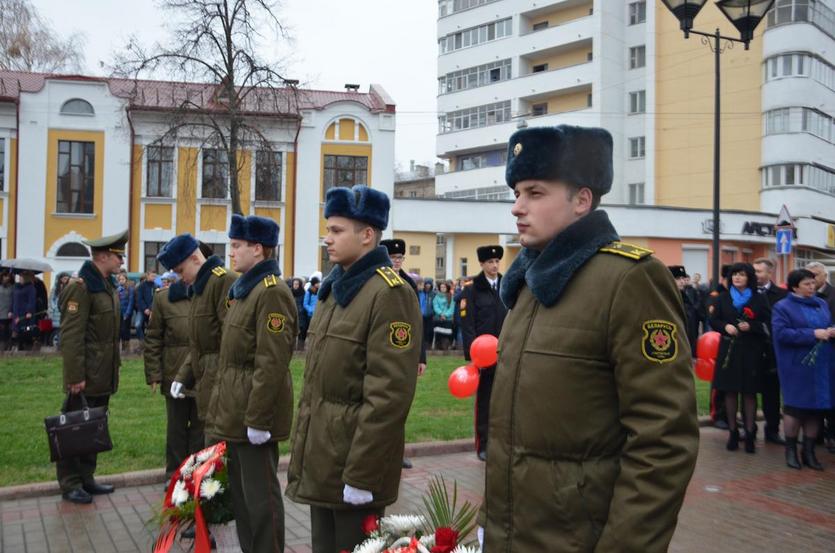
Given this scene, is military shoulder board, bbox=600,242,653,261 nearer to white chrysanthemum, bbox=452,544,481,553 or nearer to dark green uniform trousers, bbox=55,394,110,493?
white chrysanthemum, bbox=452,544,481,553

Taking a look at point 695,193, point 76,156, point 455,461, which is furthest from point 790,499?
point 695,193

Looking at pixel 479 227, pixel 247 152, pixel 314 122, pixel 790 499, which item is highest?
pixel 314 122

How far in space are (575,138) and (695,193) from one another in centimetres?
4690

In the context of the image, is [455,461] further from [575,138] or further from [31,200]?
[31,200]

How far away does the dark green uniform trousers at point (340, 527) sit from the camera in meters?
3.79

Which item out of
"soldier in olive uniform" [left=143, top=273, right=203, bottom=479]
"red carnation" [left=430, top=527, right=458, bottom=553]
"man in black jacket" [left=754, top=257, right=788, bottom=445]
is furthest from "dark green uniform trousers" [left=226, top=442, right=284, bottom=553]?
"man in black jacket" [left=754, top=257, right=788, bottom=445]

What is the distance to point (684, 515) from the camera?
6.58 m

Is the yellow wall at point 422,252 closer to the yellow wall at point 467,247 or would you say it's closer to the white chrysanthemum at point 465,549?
the yellow wall at point 467,247

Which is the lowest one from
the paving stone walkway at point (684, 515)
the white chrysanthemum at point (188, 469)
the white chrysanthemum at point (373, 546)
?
the paving stone walkway at point (684, 515)

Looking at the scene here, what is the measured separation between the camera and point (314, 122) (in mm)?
34406

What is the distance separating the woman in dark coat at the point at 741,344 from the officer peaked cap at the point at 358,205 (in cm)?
677

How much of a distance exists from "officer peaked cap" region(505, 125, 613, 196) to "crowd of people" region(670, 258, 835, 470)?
22.0 ft

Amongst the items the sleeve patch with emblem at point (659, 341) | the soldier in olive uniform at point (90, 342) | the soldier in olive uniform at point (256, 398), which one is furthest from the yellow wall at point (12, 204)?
the sleeve patch with emblem at point (659, 341)

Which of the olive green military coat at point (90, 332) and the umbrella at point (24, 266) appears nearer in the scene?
the olive green military coat at point (90, 332)
